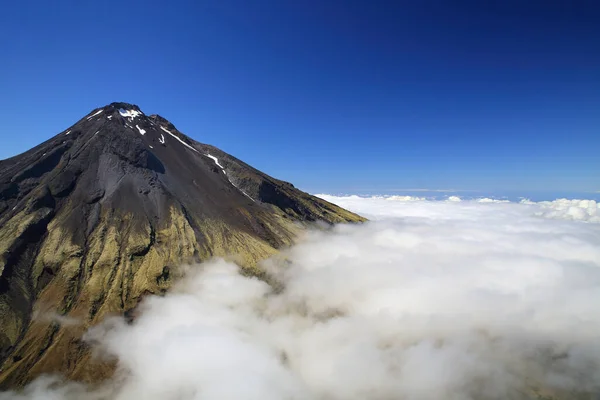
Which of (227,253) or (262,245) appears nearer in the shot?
(227,253)

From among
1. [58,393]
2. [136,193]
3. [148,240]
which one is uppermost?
[136,193]

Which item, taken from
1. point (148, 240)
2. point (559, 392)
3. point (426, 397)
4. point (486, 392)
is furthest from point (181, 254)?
point (559, 392)

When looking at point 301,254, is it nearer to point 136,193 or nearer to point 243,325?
point 243,325

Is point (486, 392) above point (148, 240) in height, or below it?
below

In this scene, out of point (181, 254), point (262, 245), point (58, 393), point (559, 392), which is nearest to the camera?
point (58, 393)

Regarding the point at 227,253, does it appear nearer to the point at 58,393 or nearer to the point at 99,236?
the point at 99,236

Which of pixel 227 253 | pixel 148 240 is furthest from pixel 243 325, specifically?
pixel 148 240

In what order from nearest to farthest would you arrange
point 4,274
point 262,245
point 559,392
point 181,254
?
point 4,274
point 181,254
point 559,392
point 262,245
